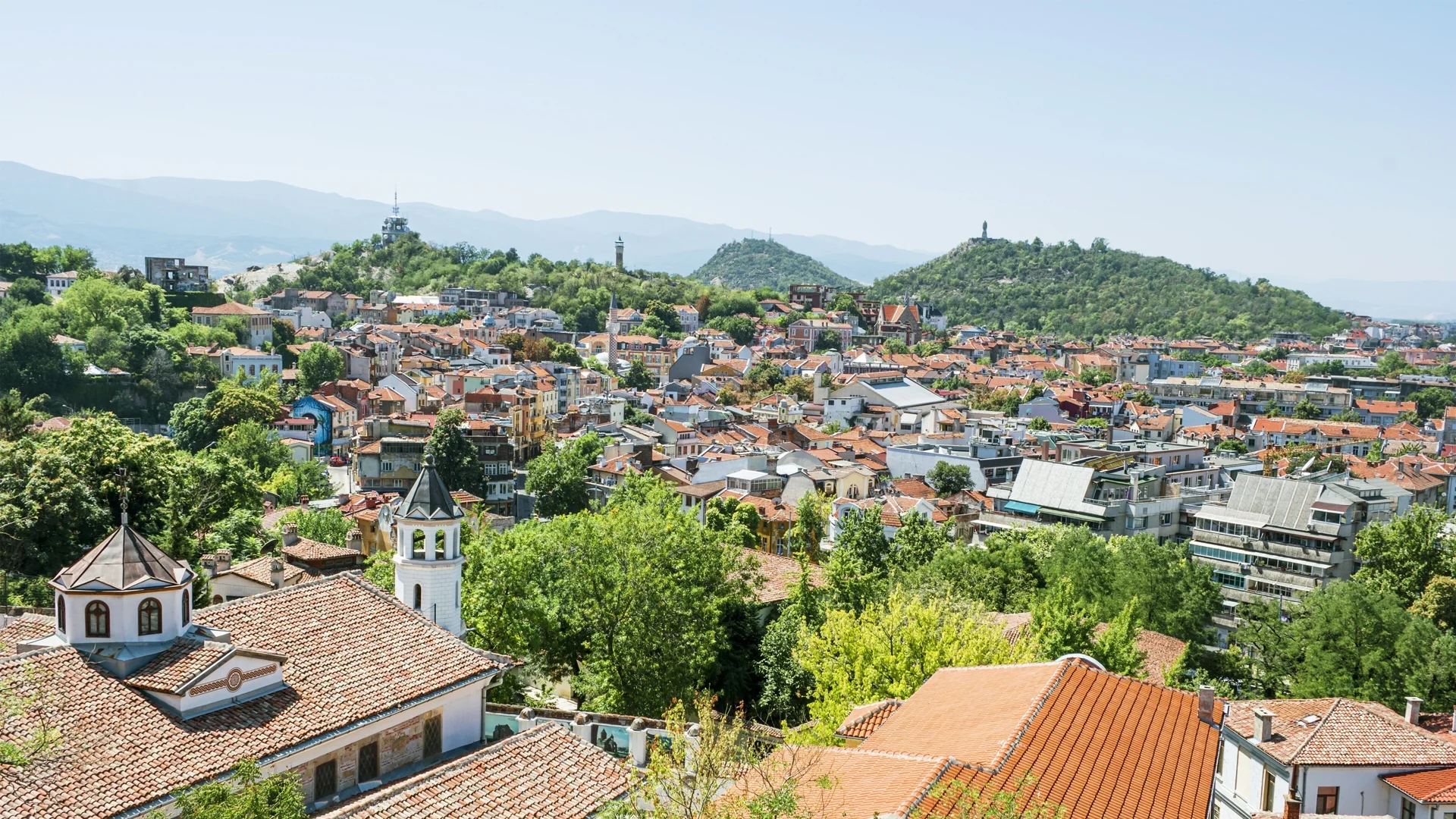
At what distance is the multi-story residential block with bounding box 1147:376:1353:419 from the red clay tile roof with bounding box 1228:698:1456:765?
73123mm

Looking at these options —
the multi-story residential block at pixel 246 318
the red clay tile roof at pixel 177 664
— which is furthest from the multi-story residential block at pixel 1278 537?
the multi-story residential block at pixel 246 318

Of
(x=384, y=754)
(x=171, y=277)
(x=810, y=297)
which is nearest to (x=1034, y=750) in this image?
(x=384, y=754)

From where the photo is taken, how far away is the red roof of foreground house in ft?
33.2

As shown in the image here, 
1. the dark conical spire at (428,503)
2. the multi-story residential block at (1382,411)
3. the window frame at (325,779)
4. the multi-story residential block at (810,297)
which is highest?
the multi-story residential block at (810,297)

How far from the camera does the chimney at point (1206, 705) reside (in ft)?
46.3

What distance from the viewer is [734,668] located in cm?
2214

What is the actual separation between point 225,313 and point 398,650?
6796 centimetres

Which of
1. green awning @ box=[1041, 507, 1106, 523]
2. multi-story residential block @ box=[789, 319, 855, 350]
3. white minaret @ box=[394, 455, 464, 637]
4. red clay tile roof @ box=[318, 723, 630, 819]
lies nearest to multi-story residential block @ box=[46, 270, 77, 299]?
multi-story residential block @ box=[789, 319, 855, 350]

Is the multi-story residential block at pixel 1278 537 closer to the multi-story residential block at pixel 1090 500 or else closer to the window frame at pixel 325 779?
the multi-story residential block at pixel 1090 500

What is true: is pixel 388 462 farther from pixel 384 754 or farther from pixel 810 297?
pixel 810 297

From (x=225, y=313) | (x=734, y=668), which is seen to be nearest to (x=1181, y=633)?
(x=734, y=668)

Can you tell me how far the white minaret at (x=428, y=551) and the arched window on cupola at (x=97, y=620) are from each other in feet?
19.0

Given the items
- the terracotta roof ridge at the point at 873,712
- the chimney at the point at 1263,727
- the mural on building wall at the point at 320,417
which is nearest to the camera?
the terracotta roof ridge at the point at 873,712

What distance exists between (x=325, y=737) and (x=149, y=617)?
2424 millimetres
